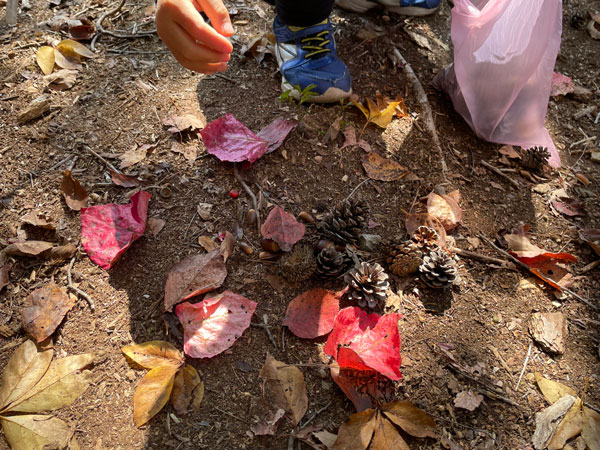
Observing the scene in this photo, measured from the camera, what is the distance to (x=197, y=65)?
1.10 metres

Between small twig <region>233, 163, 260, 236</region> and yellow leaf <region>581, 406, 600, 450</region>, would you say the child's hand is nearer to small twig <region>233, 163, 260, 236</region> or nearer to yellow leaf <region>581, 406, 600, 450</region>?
small twig <region>233, 163, 260, 236</region>

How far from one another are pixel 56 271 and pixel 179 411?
586 millimetres

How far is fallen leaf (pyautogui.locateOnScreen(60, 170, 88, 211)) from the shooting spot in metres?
1.44

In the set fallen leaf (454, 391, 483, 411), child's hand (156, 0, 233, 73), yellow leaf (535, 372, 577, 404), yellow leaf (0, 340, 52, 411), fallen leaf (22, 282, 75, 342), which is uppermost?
child's hand (156, 0, 233, 73)

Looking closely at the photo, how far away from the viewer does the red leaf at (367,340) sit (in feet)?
3.74

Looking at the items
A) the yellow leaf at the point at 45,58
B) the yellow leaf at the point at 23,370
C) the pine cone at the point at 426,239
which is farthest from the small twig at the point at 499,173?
the yellow leaf at the point at 45,58

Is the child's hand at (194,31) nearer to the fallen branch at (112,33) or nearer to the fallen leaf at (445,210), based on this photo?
the fallen leaf at (445,210)

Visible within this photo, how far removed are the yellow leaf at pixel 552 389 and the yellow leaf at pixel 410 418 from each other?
37cm

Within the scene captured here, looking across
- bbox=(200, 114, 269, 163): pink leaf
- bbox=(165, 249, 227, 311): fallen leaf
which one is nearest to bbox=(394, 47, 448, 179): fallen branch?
bbox=(200, 114, 269, 163): pink leaf

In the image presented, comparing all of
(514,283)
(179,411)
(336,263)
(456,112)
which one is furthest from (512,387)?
(456,112)

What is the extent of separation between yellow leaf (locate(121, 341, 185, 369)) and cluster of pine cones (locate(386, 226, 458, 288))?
2.30 ft

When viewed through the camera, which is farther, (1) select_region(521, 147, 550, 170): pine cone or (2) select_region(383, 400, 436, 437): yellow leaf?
(1) select_region(521, 147, 550, 170): pine cone

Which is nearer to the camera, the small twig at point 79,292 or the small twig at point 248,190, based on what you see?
the small twig at point 79,292

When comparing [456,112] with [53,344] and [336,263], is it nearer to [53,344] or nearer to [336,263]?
[336,263]
